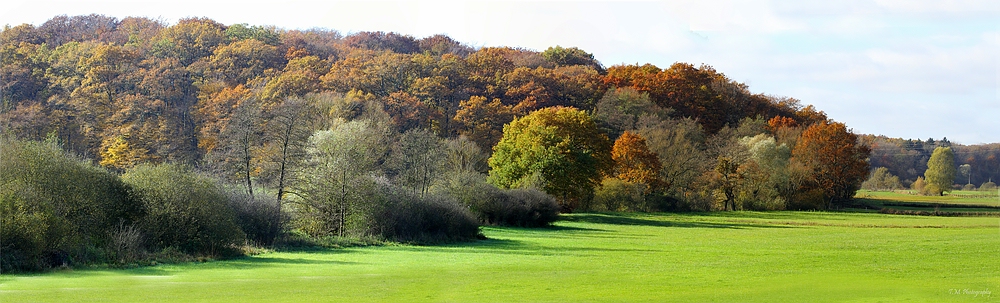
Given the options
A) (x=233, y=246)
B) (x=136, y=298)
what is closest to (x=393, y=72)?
(x=233, y=246)

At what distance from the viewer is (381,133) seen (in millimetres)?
70000

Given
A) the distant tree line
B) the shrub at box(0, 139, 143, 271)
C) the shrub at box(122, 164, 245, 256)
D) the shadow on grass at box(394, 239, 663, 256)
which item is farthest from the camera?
the distant tree line

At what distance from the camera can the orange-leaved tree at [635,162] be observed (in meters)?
77.6

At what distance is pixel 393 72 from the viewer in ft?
314

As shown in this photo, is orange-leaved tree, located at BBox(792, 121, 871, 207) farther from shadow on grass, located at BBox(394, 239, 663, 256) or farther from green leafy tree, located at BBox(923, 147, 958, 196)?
shadow on grass, located at BBox(394, 239, 663, 256)

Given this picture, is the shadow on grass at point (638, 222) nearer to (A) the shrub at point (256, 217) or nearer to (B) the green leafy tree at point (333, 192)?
(B) the green leafy tree at point (333, 192)

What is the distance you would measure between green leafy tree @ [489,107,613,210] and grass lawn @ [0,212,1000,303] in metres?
24.2

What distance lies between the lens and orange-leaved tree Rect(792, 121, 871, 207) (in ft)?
296

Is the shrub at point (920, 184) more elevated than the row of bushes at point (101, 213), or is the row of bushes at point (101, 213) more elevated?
the shrub at point (920, 184)

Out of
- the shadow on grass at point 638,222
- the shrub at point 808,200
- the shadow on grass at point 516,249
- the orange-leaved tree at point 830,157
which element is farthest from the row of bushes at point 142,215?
the orange-leaved tree at point 830,157

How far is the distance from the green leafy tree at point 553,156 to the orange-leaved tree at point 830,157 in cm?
2839

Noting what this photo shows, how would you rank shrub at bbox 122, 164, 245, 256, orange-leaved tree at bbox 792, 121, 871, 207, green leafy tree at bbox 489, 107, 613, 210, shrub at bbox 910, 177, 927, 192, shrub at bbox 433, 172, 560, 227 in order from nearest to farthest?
1. shrub at bbox 122, 164, 245, 256
2. shrub at bbox 433, 172, 560, 227
3. green leafy tree at bbox 489, 107, 613, 210
4. orange-leaved tree at bbox 792, 121, 871, 207
5. shrub at bbox 910, 177, 927, 192

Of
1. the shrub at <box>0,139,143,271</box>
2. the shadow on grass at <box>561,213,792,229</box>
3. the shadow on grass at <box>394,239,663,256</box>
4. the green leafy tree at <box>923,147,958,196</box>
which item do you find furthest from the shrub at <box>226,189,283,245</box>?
the green leafy tree at <box>923,147,958,196</box>

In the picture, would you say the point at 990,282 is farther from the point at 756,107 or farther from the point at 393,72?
the point at 756,107
